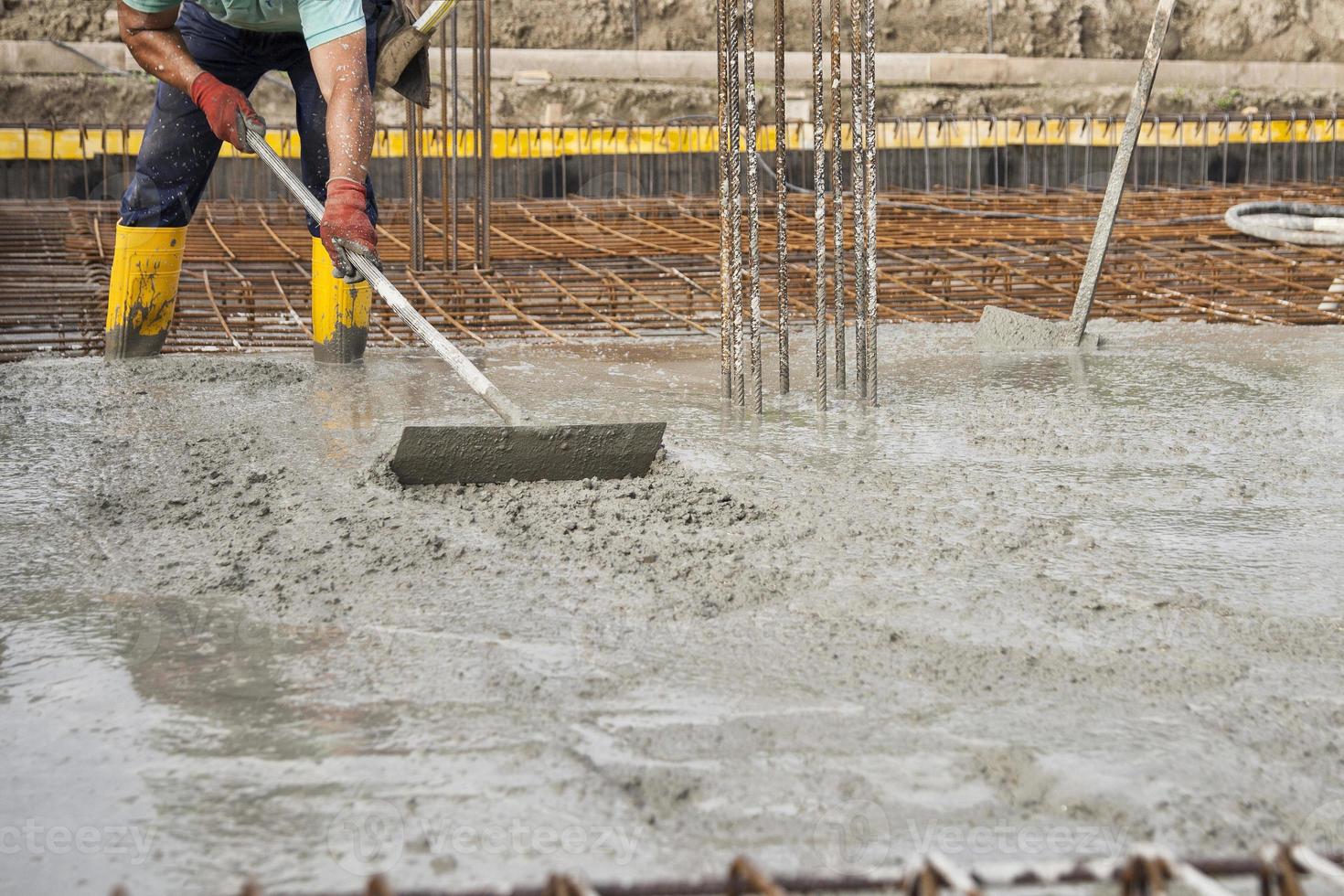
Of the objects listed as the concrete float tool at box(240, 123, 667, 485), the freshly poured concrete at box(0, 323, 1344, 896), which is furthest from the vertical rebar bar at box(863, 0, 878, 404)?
the concrete float tool at box(240, 123, 667, 485)

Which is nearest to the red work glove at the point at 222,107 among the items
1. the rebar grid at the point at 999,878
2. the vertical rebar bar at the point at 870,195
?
the vertical rebar bar at the point at 870,195

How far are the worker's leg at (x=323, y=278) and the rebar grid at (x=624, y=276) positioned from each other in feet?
2.30

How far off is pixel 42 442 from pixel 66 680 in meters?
1.56

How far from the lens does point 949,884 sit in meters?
0.95

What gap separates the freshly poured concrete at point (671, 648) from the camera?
51.3 inches

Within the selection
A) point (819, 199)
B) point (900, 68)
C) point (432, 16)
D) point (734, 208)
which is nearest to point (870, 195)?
point (819, 199)

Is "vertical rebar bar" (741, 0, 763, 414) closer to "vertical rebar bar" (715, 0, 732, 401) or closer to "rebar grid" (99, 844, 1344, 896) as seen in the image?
"vertical rebar bar" (715, 0, 732, 401)

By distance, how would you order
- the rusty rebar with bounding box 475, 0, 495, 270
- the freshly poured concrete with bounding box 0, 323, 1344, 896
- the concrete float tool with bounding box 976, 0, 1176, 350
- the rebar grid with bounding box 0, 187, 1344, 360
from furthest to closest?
the rusty rebar with bounding box 475, 0, 495, 270
the rebar grid with bounding box 0, 187, 1344, 360
the concrete float tool with bounding box 976, 0, 1176, 350
the freshly poured concrete with bounding box 0, 323, 1344, 896

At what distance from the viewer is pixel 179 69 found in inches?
148

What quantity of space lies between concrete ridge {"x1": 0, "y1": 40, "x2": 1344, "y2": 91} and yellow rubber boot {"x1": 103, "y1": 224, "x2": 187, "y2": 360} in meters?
9.61

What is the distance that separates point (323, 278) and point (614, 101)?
10.2 metres

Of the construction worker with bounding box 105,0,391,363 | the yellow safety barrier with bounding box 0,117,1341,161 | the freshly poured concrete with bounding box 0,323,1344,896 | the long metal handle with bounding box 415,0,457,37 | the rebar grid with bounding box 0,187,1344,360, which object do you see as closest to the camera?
the freshly poured concrete with bounding box 0,323,1344,896

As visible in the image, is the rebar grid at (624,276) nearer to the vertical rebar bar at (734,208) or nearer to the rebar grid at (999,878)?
the vertical rebar bar at (734,208)

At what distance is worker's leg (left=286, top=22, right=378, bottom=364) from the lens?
4.05 m
